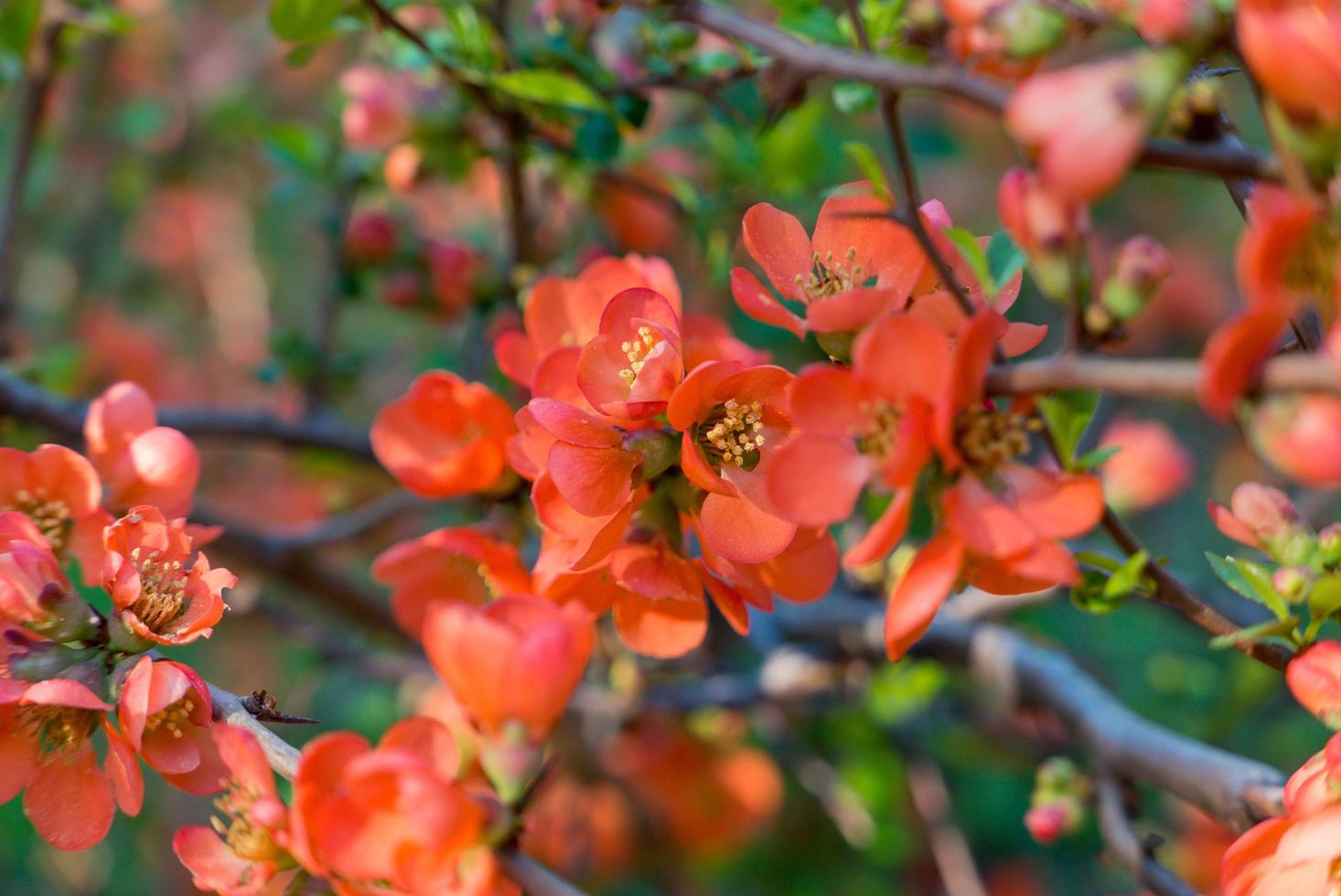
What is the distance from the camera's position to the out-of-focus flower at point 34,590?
0.76 metres

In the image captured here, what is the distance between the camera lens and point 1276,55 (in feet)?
1.77

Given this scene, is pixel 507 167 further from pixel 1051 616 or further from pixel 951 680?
pixel 1051 616

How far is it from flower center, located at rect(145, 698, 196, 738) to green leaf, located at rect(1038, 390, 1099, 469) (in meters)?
0.61

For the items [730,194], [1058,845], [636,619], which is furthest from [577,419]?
[1058,845]

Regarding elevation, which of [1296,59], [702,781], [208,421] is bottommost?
[702,781]

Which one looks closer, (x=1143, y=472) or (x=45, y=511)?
(x=45, y=511)

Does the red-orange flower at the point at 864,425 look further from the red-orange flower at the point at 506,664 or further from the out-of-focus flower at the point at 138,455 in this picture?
the out-of-focus flower at the point at 138,455

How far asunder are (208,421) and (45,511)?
0.63 metres

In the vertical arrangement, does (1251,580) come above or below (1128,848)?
above

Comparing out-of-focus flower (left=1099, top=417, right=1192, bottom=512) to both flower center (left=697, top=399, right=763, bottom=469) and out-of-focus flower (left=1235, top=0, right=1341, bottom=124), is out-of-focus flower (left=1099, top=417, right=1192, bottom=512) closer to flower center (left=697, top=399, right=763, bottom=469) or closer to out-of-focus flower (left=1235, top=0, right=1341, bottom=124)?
flower center (left=697, top=399, right=763, bottom=469)

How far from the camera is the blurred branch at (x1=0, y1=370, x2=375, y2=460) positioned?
132cm

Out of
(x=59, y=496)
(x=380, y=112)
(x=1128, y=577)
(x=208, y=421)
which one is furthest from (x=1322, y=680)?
(x=208, y=421)

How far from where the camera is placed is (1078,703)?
125cm

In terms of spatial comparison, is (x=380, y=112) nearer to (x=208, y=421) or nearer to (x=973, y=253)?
(x=208, y=421)
